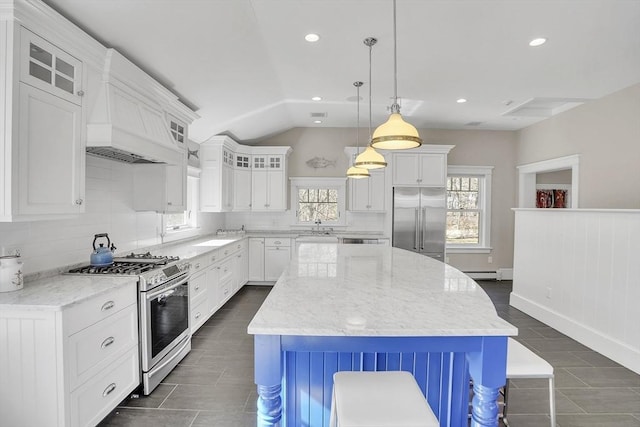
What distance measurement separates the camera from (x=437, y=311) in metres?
1.52

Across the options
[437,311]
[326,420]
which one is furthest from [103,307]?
[437,311]

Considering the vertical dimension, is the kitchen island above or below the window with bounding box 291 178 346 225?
below

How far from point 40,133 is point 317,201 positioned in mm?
4775

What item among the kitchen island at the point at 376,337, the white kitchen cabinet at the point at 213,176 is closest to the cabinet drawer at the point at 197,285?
the kitchen island at the point at 376,337

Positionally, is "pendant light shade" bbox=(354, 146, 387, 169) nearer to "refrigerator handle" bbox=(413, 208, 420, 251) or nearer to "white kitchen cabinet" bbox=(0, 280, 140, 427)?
"white kitchen cabinet" bbox=(0, 280, 140, 427)

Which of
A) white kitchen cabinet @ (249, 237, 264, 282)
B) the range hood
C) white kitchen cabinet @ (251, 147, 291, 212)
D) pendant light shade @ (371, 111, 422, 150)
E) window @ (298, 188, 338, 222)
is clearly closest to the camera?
pendant light shade @ (371, 111, 422, 150)

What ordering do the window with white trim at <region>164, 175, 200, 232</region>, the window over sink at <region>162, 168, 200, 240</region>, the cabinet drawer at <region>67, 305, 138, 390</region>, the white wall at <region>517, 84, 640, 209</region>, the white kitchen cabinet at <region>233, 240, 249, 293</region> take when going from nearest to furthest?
the cabinet drawer at <region>67, 305, 138, 390</region> → the white wall at <region>517, 84, 640, 209</region> → the window over sink at <region>162, 168, 200, 240</region> → the window with white trim at <region>164, 175, 200, 232</region> → the white kitchen cabinet at <region>233, 240, 249, 293</region>

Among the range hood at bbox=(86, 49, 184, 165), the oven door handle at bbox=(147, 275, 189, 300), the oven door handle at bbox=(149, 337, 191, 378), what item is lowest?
the oven door handle at bbox=(149, 337, 191, 378)

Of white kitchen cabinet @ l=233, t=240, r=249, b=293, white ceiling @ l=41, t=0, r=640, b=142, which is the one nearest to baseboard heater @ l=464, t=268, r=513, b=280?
white ceiling @ l=41, t=0, r=640, b=142

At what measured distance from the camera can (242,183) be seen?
592 cm

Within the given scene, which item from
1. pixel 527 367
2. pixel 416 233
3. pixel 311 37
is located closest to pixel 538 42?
pixel 311 37

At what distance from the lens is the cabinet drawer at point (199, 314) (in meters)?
3.45

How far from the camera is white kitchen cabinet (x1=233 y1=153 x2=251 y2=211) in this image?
5848 millimetres

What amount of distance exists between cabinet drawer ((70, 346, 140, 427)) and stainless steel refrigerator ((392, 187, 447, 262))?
14.1 ft
